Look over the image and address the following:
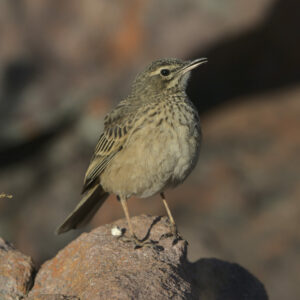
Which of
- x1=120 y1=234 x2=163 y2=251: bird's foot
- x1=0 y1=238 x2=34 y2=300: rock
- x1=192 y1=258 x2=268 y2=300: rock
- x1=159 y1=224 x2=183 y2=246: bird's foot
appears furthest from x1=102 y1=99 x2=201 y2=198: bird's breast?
x1=0 y1=238 x2=34 y2=300: rock

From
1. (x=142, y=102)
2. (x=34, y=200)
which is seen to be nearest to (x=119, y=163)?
(x=142, y=102)

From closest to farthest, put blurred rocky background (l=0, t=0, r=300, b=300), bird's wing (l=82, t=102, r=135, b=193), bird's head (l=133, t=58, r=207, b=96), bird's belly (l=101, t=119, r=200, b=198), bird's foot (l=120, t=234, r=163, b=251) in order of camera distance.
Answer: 1. bird's foot (l=120, t=234, r=163, b=251)
2. bird's belly (l=101, t=119, r=200, b=198)
3. bird's wing (l=82, t=102, r=135, b=193)
4. bird's head (l=133, t=58, r=207, b=96)
5. blurred rocky background (l=0, t=0, r=300, b=300)

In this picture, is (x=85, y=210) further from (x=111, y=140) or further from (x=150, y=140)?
(x=150, y=140)

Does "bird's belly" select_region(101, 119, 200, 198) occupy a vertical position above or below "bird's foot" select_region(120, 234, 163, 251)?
above

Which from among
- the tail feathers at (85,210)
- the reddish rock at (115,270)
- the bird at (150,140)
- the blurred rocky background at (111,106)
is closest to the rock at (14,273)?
the reddish rock at (115,270)

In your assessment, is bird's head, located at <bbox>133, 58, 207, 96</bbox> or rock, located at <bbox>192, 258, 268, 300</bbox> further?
bird's head, located at <bbox>133, 58, 207, 96</bbox>

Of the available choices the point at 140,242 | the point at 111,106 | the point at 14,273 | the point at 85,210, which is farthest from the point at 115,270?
the point at 111,106

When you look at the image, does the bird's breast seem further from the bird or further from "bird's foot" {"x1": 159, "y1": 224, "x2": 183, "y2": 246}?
"bird's foot" {"x1": 159, "y1": 224, "x2": 183, "y2": 246}
